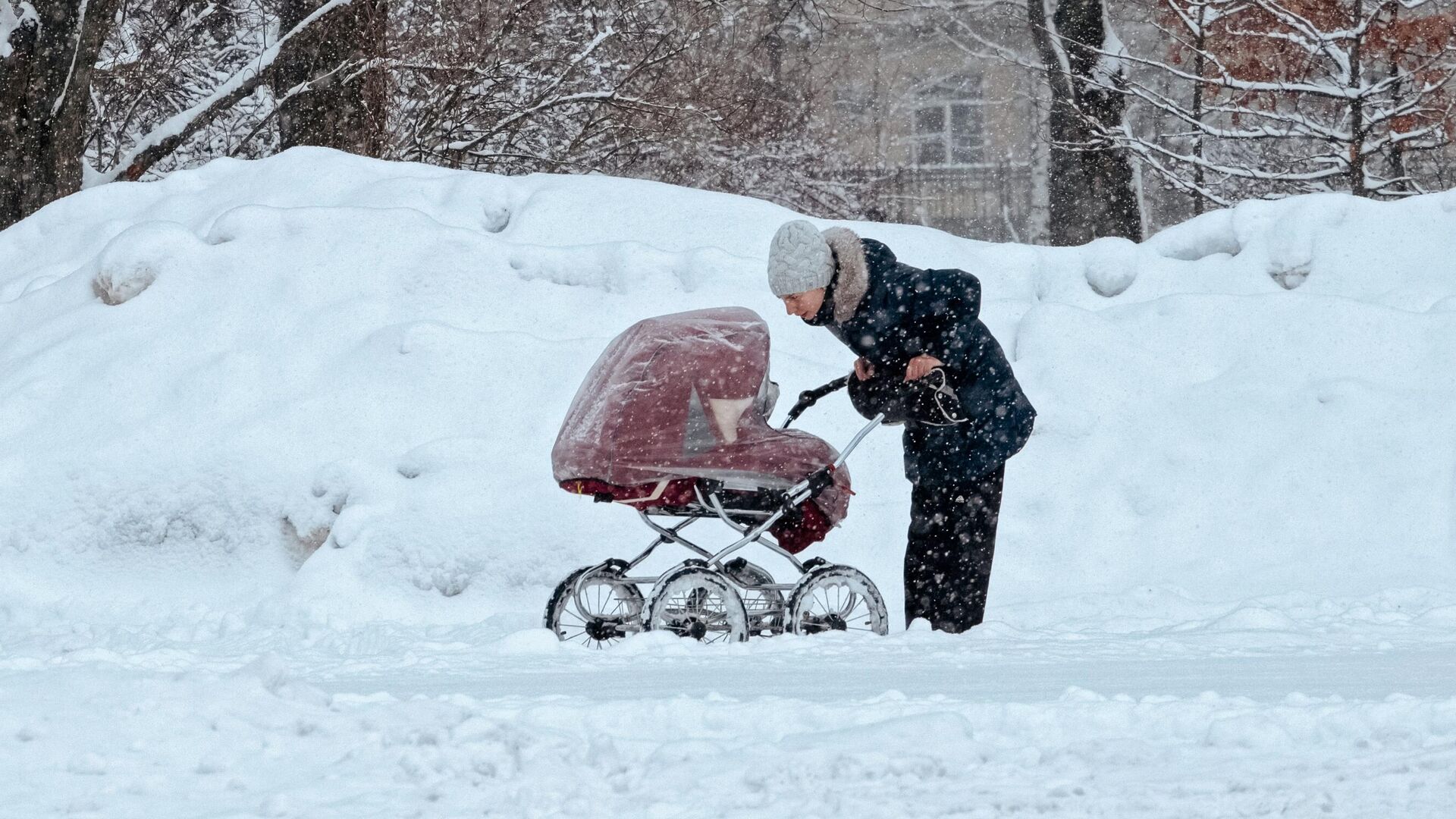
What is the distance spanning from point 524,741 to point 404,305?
582 cm

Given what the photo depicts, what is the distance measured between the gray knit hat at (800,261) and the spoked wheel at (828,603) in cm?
105

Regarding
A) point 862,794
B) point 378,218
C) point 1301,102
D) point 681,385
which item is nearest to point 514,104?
point 378,218

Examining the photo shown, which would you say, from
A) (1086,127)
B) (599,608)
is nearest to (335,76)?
(1086,127)

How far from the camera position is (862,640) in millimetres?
5199

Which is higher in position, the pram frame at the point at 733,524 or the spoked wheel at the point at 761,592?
the pram frame at the point at 733,524

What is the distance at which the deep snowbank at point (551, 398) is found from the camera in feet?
23.2

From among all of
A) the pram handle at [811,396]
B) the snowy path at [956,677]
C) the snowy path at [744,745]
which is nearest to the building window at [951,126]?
the pram handle at [811,396]

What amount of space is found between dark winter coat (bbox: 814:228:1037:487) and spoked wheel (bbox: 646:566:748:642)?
821mm

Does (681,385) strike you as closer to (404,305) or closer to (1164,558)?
(1164,558)

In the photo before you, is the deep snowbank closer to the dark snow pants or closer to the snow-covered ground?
the snow-covered ground

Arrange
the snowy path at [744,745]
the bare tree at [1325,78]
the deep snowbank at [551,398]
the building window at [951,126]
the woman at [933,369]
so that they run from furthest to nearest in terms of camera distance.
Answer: the building window at [951,126] < the bare tree at [1325,78] < the deep snowbank at [551,398] < the woman at [933,369] < the snowy path at [744,745]

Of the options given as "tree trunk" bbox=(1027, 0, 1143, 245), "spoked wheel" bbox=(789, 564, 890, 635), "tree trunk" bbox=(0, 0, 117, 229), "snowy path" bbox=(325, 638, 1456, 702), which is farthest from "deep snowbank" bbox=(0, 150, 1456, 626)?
"tree trunk" bbox=(1027, 0, 1143, 245)

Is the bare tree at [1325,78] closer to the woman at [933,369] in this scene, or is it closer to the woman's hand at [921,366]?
the woman at [933,369]

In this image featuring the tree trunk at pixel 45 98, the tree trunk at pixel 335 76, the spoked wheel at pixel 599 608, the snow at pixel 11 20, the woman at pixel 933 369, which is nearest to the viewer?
the woman at pixel 933 369
